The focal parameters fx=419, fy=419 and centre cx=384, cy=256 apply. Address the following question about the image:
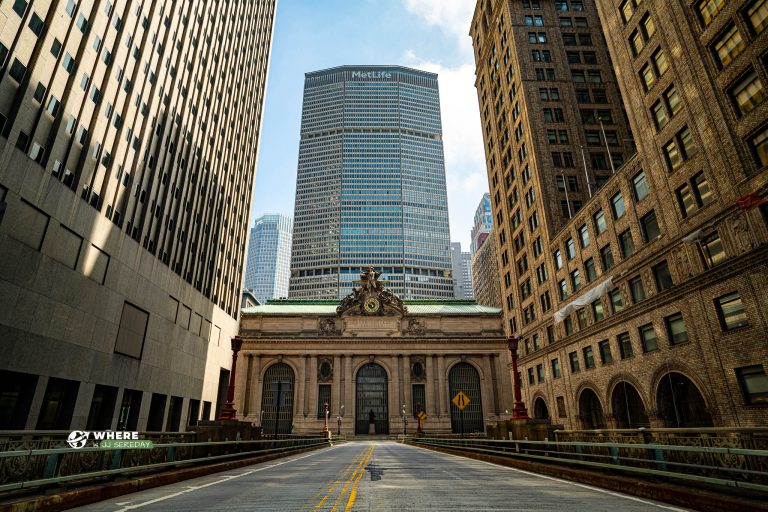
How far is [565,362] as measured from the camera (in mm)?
38875

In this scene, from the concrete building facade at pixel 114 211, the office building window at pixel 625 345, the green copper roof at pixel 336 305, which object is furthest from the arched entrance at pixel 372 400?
the office building window at pixel 625 345

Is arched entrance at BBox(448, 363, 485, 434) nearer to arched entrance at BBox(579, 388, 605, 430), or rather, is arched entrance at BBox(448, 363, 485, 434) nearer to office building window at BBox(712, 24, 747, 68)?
arched entrance at BBox(579, 388, 605, 430)

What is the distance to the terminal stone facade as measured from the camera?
63.4 m

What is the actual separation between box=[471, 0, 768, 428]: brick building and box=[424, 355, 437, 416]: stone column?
61.9ft

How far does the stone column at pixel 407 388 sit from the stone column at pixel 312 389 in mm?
13743

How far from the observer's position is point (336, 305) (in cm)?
7506

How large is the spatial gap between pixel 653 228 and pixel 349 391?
49.3 m

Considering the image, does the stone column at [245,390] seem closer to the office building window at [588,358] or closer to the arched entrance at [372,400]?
the arched entrance at [372,400]

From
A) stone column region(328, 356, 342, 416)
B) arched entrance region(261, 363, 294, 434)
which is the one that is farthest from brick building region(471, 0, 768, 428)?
arched entrance region(261, 363, 294, 434)

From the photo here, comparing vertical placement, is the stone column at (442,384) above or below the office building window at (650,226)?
below

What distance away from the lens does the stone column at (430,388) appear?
210 ft

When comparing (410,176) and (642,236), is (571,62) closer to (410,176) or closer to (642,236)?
(642,236)

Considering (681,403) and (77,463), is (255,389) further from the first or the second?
(77,463)

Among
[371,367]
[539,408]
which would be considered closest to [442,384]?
[371,367]
